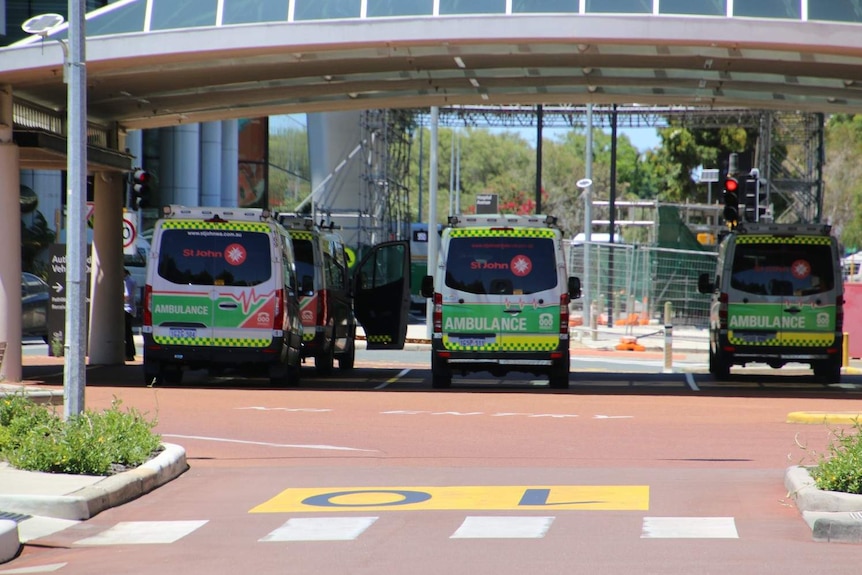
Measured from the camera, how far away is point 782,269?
23469mm

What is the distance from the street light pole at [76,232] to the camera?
12.5 meters

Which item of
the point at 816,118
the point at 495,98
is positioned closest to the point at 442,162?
the point at 816,118

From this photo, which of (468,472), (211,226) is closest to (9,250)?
(211,226)

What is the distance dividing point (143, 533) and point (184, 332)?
11480 millimetres

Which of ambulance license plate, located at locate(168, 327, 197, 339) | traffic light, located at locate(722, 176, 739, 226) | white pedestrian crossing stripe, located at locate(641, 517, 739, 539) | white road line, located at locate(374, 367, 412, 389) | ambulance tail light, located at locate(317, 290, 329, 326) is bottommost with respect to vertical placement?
white road line, located at locate(374, 367, 412, 389)

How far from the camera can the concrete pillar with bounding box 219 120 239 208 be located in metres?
59.0

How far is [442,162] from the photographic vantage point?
11625cm

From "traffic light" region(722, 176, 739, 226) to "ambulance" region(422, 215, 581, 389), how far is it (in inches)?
292

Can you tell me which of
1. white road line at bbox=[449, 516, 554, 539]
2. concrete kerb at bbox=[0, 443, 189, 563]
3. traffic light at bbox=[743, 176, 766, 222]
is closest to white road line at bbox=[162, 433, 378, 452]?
concrete kerb at bbox=[0, 443, 189, 563]

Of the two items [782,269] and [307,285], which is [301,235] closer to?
[307,285]

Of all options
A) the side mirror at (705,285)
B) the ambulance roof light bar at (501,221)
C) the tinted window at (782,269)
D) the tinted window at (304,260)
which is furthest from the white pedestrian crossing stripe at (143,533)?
the side mirror at (705,285)

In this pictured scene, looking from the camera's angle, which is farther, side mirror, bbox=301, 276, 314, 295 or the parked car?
the parked car

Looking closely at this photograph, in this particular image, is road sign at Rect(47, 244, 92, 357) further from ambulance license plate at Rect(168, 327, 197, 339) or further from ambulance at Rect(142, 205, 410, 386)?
ambulance license plate at Rect(168, 327, 197, 339)

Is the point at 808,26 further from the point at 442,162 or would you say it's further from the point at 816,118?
the point at 442,162
